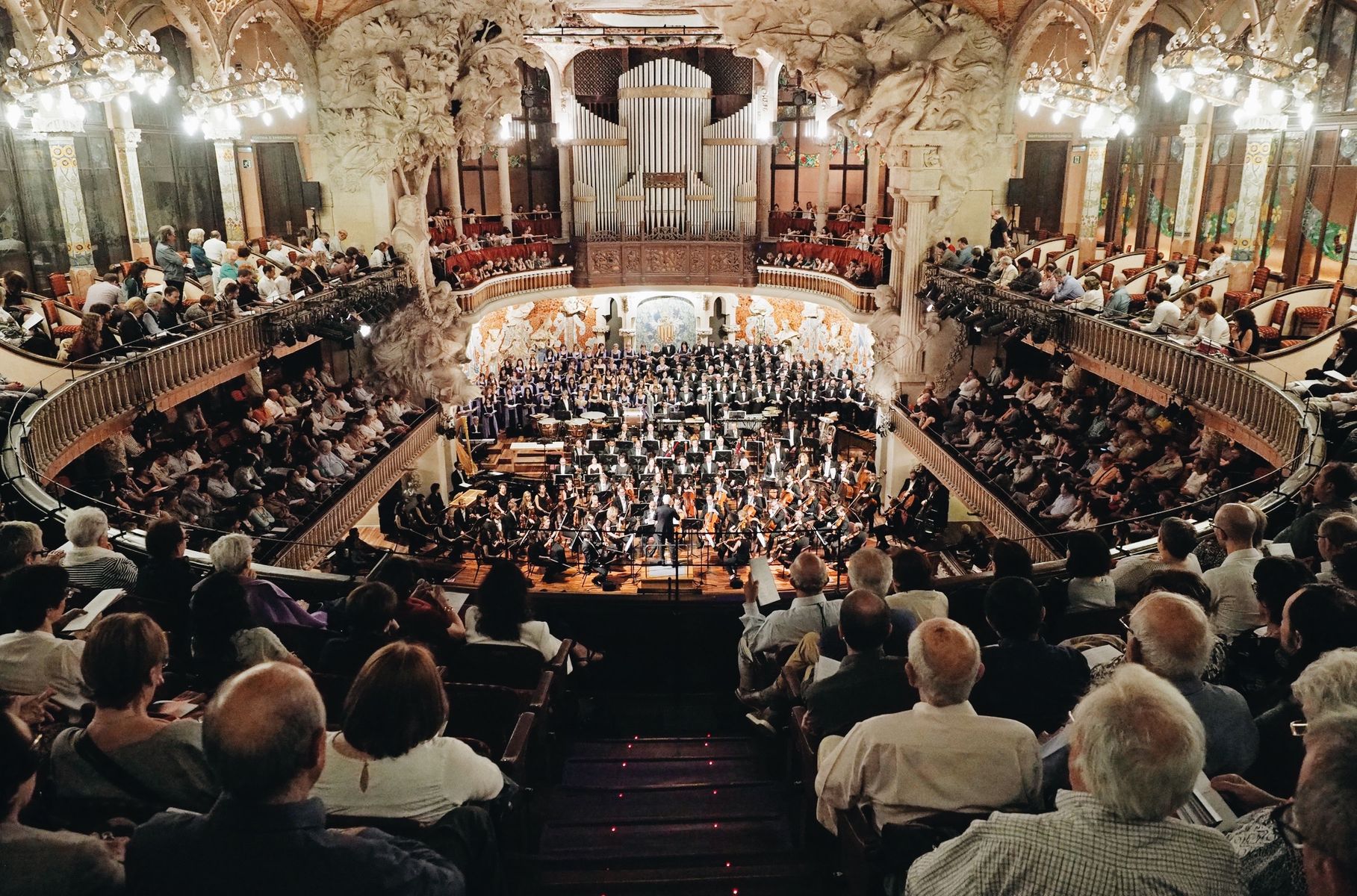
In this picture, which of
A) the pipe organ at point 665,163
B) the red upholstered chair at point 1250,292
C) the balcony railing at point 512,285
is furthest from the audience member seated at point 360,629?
the pipe organ at point 665,163

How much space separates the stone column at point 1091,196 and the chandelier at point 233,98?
44.4 feet

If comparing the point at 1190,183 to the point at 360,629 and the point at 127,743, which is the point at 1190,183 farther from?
the point at 127,743

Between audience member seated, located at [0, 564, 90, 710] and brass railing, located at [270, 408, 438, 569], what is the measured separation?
5854 millimetres

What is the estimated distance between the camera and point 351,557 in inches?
495

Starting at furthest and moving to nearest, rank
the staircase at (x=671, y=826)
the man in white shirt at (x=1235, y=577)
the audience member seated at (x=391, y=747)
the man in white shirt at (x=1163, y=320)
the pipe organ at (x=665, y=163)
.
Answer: the pipe organ at (x=665, y=163) → the man in white shirt at (x=1163, y=320) → the man in white shirt at (x=1235, y=577) → the staircase at (x=671, y=826) → the audience member seated at (x=391, y=747)

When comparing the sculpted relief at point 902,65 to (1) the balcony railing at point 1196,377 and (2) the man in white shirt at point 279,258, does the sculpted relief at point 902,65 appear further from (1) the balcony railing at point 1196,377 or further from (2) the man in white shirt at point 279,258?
(2) the man in white shirt at point 279,258

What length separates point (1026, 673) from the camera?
347 centimetres

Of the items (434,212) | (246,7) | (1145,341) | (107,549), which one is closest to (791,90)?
(434,212)

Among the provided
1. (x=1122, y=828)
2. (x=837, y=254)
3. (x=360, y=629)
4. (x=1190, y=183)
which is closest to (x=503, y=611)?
(x=360, y=629)

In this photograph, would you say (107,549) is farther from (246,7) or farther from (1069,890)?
(246,7)

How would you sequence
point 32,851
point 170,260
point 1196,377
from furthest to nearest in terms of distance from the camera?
point 170,260 < point 1196,377 < point 32,851

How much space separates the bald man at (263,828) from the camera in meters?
1.91

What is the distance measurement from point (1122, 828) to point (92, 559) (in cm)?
506

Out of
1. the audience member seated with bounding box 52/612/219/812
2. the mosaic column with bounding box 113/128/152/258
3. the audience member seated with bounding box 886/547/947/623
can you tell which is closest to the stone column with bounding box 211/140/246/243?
the mosaic column with bounding box 113/128/152/258
